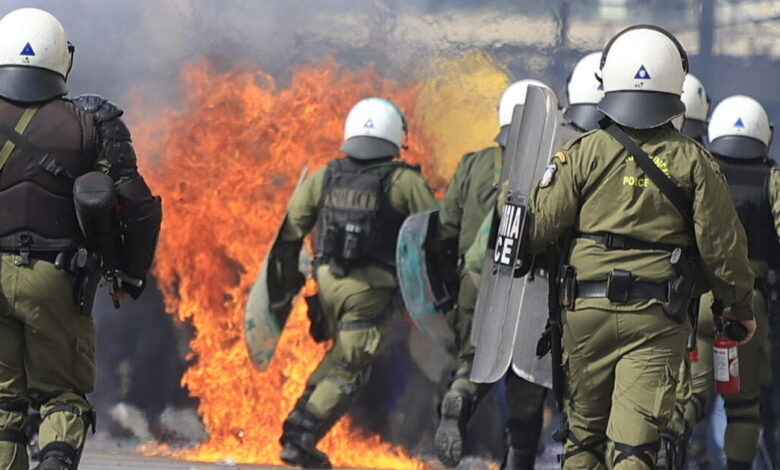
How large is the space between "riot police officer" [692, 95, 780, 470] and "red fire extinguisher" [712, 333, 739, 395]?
0.44 meters

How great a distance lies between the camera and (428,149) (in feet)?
25.5

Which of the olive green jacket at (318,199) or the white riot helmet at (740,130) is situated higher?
the white riot helmet at (740,130)

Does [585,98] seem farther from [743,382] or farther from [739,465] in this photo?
[739,465]

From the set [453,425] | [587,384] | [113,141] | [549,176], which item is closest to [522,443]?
[453,425]

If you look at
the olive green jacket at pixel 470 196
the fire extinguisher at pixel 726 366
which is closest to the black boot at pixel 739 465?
the fire extinguisher at pixel 726 366

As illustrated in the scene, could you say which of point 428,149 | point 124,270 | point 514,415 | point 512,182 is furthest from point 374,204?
point 124,270

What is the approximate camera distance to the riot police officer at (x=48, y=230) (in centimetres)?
483

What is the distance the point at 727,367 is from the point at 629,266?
1449 millimetres

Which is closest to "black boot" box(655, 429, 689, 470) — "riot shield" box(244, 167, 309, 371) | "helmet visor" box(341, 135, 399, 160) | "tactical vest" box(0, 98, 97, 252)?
"tactical vest" box(0, 98, 97, 252)

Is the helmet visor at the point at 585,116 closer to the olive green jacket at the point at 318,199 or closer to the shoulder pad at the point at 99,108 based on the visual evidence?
the olive green jacket at the point at 318,199

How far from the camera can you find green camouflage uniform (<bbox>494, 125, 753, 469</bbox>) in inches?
181

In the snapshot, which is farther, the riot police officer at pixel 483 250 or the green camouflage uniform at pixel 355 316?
the green camouflage uniform at pixel 355 316

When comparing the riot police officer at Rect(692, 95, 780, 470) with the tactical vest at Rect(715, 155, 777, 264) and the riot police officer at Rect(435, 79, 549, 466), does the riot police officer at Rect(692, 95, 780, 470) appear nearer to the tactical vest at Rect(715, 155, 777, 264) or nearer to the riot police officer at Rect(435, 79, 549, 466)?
the tactical vest at Rect(715, 155, 777, 264)

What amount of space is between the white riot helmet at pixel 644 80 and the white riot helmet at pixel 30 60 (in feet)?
6.49
